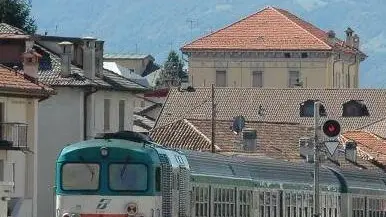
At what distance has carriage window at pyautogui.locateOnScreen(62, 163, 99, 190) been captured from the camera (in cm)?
4203

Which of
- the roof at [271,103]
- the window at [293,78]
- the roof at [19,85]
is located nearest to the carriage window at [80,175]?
the roof at [19,85]

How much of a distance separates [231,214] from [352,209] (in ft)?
49.7

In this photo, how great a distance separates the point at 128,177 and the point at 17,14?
6000 centimetres

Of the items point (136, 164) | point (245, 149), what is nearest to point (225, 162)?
point (136, 164)

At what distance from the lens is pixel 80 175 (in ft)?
139

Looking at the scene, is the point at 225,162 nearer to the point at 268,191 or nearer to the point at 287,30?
the point at 268,191

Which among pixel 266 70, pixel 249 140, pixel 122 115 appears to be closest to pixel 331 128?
pixel 122 115

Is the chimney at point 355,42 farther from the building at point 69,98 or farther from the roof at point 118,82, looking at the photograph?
the building at point 69,98

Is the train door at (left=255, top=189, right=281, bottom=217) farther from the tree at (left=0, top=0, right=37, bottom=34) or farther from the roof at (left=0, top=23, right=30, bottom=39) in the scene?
the tree at (left=0, top=0, right=37, bottom=34)

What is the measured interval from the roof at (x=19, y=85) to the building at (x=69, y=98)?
1.40 m

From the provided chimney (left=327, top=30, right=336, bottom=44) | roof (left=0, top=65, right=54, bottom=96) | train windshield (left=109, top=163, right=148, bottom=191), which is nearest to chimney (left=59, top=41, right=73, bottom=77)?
roof (left=0, top=65, right=54, bottom=96)

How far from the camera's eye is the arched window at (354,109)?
13738 centimetres

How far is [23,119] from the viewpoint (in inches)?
2437

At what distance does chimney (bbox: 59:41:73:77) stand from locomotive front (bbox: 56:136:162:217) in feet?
87.9
